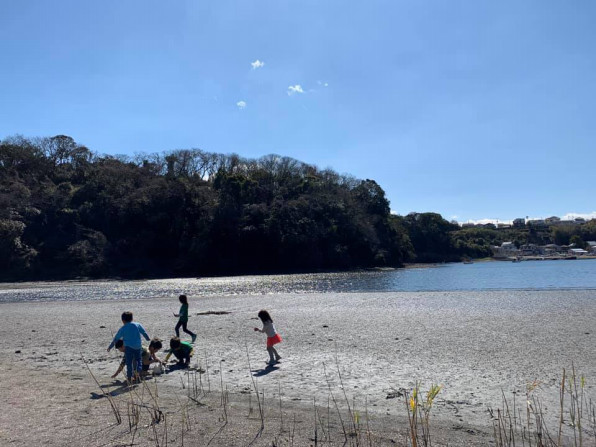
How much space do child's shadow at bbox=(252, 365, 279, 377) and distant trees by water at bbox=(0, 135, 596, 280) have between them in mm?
58954

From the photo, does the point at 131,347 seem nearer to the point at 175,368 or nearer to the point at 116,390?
the point at 116,390

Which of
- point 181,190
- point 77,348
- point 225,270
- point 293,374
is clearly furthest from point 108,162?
point 293,374

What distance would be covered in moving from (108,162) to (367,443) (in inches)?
3389

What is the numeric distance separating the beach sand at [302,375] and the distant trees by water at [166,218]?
49.2 meters

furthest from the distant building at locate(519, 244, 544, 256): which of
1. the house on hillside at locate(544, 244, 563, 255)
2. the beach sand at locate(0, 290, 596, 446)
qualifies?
the beach sand at locate(0, 290, 596, 446)

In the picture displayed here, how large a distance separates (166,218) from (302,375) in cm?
6608

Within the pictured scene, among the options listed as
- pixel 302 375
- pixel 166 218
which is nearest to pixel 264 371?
pixel 302 375

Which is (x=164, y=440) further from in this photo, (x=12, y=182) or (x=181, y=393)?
(x=12, y=182)

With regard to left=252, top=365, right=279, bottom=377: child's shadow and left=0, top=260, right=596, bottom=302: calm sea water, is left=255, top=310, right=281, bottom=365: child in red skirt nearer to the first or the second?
left=252, top=365, right=279, bottom=377: child's shadow

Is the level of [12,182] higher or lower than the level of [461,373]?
higher

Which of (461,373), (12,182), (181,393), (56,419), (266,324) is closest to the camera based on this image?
(56,419)

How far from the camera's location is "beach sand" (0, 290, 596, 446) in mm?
6027

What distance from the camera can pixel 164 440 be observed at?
18.6ft

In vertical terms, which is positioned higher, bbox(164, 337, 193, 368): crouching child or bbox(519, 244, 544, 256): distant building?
bbox(164, 337, 193, 368): crouching child
